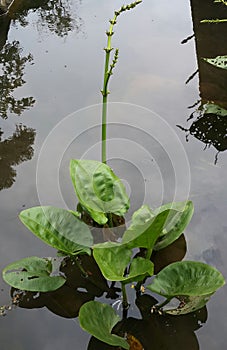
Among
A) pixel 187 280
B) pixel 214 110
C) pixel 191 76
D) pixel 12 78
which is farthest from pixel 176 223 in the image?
pixel 12 78

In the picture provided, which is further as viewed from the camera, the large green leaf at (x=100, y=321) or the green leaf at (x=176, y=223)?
the green leaf at (x=176, y=223)

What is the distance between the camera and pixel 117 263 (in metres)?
1.11

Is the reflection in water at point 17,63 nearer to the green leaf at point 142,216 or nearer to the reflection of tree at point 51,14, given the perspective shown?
the reflection of tree at point 51,14

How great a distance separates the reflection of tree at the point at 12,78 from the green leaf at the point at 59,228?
87 centimetres

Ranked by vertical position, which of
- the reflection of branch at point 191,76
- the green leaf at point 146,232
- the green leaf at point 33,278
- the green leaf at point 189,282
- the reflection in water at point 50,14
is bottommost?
the green leaf at point 33,278

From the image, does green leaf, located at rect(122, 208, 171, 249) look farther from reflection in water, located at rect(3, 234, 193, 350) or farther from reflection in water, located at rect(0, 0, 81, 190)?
reflection in water, located at rect(0, 0, 81, 190)

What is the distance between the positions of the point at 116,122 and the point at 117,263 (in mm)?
893

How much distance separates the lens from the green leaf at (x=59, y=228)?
3.92 feet

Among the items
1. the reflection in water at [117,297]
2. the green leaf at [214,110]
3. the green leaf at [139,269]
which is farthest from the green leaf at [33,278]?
the green leaf at [214,110]

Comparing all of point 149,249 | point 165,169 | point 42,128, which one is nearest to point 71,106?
point 42,128

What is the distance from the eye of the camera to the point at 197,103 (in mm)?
2006

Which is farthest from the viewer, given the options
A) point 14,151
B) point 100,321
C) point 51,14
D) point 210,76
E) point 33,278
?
point 51,14

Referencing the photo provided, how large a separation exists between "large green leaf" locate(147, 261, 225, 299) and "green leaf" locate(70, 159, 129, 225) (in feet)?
0.82

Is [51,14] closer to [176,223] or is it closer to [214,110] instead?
[214,110]
